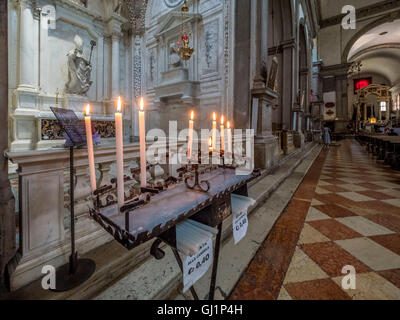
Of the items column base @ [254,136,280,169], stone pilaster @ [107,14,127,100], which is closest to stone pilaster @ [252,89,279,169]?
column base @ [254,136,280,169]

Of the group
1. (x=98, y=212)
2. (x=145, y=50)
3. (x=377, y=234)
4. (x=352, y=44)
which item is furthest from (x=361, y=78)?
(x=98, y=212)

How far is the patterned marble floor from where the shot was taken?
1180 millimetres

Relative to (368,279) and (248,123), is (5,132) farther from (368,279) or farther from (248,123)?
(248,123)

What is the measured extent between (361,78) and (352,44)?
50.3 ft

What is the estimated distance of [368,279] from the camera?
1.26m

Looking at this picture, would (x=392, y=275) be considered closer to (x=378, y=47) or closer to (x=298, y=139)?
(x=298, y=139)

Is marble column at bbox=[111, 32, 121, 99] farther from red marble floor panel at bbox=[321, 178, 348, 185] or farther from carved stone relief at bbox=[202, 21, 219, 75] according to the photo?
red marble floor panel at bbox=[321, 178, 348, 185]

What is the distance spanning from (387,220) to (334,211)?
0.49m

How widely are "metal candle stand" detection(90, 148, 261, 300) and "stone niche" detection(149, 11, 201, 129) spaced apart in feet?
18.8

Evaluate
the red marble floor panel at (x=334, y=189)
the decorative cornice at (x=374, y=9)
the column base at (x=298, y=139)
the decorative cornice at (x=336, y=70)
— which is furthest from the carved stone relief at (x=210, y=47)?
the decorative cornice at (x=374, y=9)

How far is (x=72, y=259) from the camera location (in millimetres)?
973

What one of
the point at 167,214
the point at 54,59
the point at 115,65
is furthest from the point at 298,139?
the point at 54,59

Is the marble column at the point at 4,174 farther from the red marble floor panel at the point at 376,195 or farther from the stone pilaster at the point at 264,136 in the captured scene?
the red marble floor panel at the point at 376,195

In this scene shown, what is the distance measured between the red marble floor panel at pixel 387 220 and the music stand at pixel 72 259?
2732 mm
